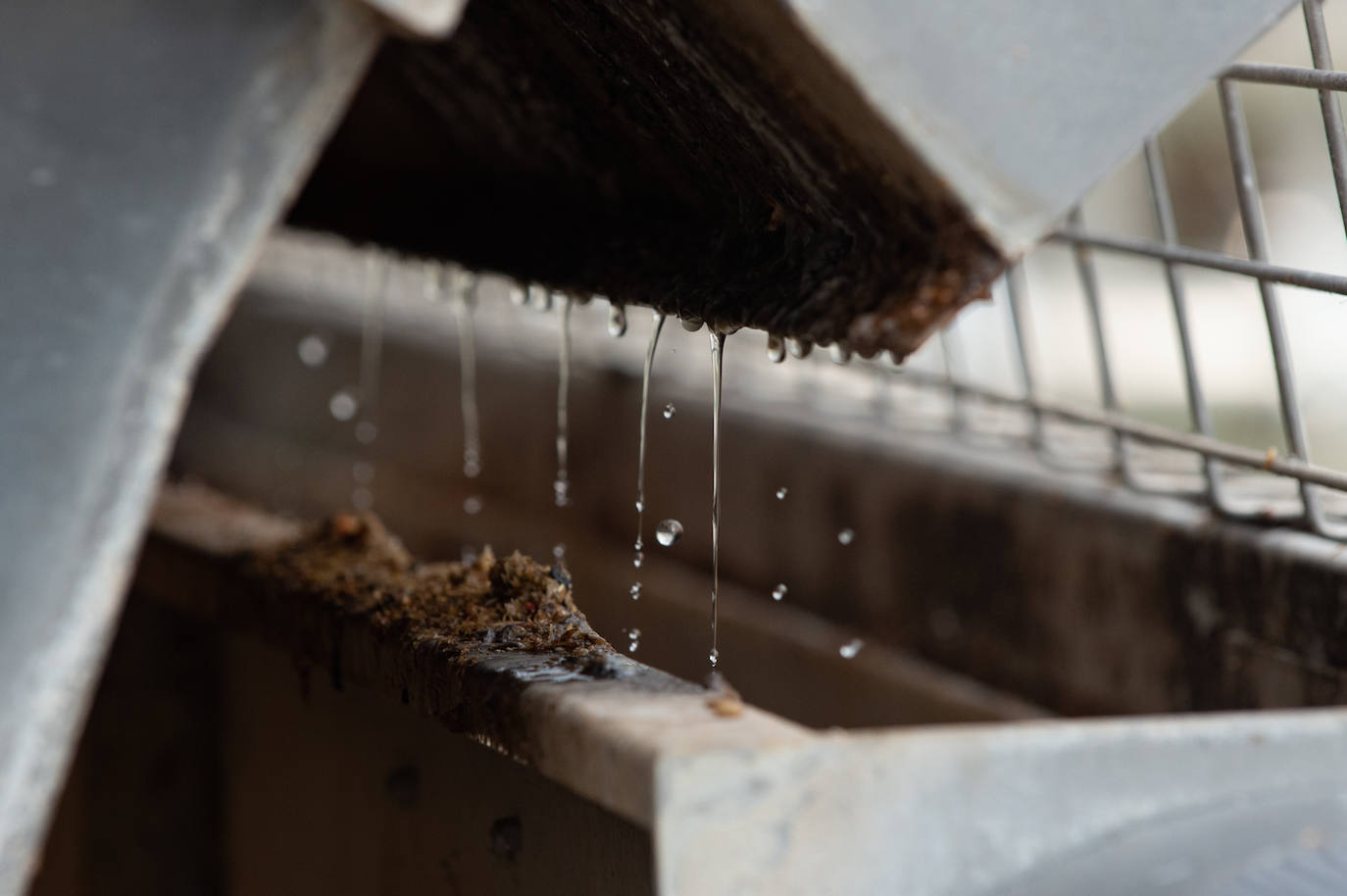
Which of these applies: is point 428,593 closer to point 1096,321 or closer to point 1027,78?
point 1027,78

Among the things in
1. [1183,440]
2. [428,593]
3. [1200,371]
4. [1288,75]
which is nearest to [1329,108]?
[1288,75]

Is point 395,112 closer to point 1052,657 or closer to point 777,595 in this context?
point 777,595

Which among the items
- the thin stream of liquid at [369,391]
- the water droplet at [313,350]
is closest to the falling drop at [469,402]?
the thin stream of liquid at [369,391]

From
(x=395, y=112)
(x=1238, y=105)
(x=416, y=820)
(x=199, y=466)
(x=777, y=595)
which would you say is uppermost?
(x=1238, y=105)

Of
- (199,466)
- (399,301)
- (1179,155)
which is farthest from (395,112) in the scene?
(1179,155)

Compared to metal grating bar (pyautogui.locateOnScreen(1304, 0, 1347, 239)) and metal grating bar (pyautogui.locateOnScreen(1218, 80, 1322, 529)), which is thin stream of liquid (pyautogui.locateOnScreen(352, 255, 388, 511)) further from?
metal grating bar (pyautogui.locateOnScreen(1304, 0, 1347, 239))

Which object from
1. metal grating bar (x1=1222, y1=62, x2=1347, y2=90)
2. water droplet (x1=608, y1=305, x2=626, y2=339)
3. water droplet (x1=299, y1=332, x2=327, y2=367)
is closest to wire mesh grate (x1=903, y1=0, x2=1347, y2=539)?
metal grating bar (x1=1222, y1=62, x2=1347, y2=90)
